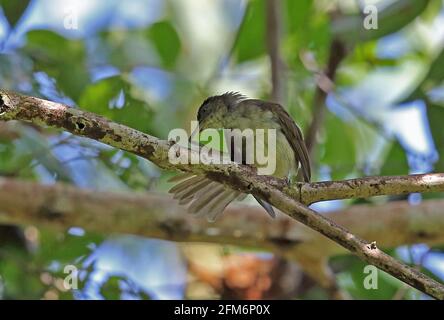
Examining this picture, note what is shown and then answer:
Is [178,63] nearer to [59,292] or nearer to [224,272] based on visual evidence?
[224,272]

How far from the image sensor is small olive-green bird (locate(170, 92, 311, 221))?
4.41m

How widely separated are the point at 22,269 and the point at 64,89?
1.19 meters

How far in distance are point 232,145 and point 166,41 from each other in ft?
5.33

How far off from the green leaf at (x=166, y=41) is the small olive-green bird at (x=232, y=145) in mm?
938

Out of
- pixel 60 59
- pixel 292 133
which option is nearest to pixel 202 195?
pixel 292 133

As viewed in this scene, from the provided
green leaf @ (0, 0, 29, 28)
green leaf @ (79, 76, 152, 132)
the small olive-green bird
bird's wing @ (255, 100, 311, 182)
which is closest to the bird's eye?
the small olive-green bird

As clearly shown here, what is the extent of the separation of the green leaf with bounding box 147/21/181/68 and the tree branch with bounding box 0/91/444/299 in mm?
2859

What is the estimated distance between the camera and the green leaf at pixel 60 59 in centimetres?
547

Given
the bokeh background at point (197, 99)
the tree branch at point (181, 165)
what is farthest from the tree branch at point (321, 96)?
the tree branch at point (181, 165)

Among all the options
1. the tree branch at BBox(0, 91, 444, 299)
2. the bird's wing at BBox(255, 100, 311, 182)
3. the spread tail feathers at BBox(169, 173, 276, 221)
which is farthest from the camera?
the bird's wing at BBox(255, 100, 311, 182)

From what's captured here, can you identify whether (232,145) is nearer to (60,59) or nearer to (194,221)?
(194,221)

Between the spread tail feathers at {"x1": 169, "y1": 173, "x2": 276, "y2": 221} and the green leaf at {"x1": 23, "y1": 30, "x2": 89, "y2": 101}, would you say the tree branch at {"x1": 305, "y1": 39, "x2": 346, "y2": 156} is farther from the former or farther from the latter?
the spread tail feathers at {"x1": 169, "y1": 173, "x2": 276, "y2": 221}
